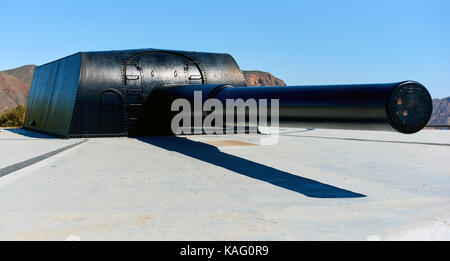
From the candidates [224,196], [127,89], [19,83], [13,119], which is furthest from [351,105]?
[19,83]

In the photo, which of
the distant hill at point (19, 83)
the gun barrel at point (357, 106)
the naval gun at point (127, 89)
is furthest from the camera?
the distant hill at point (19, 83)

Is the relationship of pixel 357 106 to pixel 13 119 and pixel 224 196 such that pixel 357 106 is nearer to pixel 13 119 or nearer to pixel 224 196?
pixel 224 196

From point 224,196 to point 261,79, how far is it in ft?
539

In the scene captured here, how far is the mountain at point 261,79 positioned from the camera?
→ 161m

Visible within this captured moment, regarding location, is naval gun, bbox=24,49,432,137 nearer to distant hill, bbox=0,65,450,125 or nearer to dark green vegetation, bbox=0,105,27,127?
dark green vegetation, bbox=0,105,27,127

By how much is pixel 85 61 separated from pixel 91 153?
5.34 metres

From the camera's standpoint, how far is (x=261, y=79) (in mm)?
167625

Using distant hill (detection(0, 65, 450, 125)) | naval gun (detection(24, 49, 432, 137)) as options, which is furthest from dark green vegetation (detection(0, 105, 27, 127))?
distant hill (detection(0, 65, 450, 125))

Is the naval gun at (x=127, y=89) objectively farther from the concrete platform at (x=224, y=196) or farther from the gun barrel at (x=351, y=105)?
the concrete platform at (x=224, y=196)

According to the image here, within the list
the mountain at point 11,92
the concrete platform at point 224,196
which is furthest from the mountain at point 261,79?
the concrete platform at point 224,196

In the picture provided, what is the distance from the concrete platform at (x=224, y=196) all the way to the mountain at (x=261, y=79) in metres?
150

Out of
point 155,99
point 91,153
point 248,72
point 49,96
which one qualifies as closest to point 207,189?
point 91,153

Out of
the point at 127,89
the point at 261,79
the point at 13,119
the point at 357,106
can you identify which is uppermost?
the point at 261,79

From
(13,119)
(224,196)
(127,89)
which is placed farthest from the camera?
(13,119)
